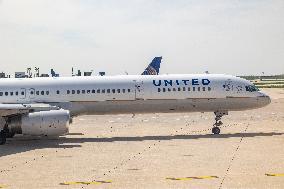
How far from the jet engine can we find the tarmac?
2.93 ft

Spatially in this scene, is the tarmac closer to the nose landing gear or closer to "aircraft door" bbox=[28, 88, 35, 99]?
the nose landing gear

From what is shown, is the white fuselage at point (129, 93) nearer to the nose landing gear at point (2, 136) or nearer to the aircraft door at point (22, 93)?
the aircraft door at point (22, 93)

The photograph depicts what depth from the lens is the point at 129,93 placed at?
29609 mm

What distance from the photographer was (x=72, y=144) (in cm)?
2628

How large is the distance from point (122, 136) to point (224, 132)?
7595 mm

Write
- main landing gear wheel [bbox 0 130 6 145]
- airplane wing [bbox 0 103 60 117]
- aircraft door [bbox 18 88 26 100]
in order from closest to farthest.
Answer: airplane wing [bbox 0 103 60 117]
main landing gear wheel [bbox 0 130 6 145]
aircraft door [bbox 18 88 26 100]

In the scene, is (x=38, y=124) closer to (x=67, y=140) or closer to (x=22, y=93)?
(x=67, y=140)

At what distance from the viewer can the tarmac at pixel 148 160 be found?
1590 centimetres

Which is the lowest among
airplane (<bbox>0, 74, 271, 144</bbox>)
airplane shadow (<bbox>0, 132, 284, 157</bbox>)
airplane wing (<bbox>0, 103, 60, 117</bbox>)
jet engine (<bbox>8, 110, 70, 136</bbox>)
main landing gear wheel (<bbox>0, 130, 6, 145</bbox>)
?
airplane shadow (<bbox>0, 132, 284, 157</bbox>)

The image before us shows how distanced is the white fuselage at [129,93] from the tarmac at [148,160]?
208 centimetres

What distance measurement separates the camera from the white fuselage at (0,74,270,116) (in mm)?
29391

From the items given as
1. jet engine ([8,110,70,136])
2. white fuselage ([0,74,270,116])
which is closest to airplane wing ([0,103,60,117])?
jet engine ([8,110,70,136])

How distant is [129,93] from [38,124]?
6.87 m

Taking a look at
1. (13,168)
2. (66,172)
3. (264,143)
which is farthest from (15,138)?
(264,143)
